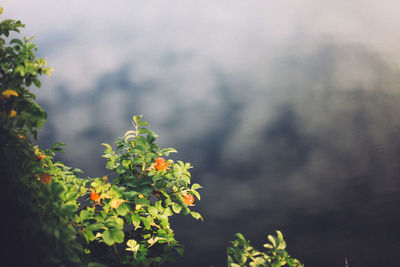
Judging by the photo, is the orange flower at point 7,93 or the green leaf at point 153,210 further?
the green leaf at point 153,210

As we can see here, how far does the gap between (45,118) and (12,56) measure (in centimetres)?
45

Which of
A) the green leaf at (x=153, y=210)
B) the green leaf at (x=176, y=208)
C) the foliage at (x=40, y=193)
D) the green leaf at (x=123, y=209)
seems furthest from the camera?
→ the green leaf at (x=176, y=208)

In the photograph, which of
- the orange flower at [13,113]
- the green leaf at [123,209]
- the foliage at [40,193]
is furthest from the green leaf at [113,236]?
the orange flower at [13,113]

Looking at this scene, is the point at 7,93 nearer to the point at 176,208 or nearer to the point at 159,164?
the point at 159,164

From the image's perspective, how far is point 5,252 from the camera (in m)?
1.31

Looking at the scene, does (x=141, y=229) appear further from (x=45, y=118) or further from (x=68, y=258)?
(x=45, y=118)

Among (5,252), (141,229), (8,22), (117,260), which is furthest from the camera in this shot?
(141,229)

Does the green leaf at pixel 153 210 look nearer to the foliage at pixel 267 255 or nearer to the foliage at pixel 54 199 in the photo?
the foliage at pixel 54 199

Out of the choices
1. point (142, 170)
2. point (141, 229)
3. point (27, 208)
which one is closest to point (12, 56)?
point (27, 208)

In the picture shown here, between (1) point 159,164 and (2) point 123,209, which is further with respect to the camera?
(1) point 159,164

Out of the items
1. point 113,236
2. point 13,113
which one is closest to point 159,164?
point 113,236

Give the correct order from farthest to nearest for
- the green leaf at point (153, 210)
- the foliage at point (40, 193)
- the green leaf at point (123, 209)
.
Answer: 1. the green leaf at point (153, 210)
2. the green leaf at point (123, 209)
3. the foliage at point (40, 193)

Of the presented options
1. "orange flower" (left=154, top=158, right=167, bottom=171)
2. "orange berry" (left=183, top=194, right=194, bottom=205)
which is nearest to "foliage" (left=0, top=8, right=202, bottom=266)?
"orange flower" (left=154, top=158, right=167, bottom=171)

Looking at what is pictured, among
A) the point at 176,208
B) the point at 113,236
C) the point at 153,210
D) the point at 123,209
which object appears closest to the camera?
the point at 113,236
